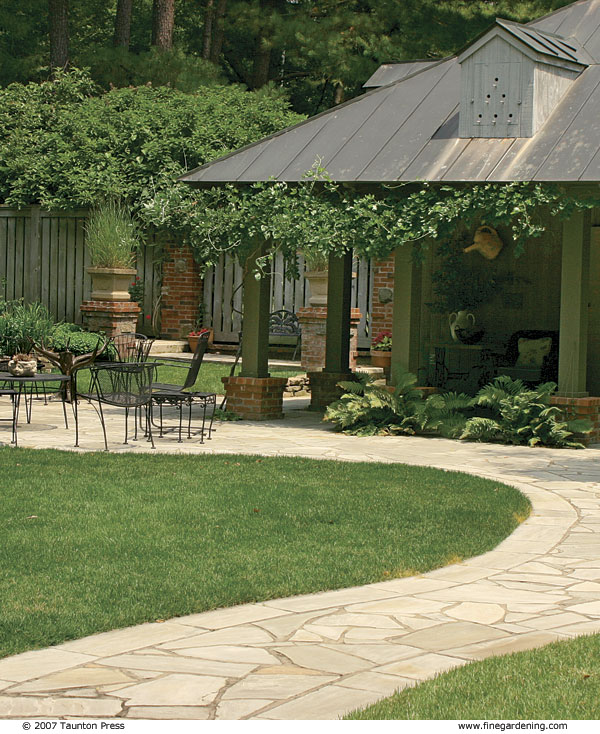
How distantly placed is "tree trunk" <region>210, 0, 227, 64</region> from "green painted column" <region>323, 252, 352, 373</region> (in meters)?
13.5

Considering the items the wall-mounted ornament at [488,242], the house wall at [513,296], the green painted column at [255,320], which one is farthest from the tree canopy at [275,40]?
the green painted column at [255,320]

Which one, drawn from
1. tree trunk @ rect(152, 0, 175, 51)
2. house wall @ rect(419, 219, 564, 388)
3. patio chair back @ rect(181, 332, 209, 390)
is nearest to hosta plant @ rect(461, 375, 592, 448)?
house wall @ rect(419, 219, 564, 388)

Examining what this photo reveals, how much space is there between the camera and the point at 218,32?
25609 millimetres

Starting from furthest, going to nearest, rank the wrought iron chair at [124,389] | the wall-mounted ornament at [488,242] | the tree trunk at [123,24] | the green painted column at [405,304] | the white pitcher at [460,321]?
the tree trunk at [123,24] < the white pitcher at [460,321] < the wall-mounted ornament at [488,242] < the green painted column at [405,304] < the wrought iron chair at [124,389]

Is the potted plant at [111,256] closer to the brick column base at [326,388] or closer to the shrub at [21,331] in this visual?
the shrub at [21,331]

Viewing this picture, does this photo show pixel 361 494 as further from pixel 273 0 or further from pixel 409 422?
pixel 273 0

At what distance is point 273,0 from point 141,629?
22.8 metres

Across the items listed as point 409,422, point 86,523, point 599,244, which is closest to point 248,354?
point 409,422

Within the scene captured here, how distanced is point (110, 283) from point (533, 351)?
7042 mm

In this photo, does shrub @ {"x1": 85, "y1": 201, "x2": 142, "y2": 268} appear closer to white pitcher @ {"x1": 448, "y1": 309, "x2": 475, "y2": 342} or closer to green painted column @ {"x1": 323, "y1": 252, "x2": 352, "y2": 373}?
green painted column @ {"x1": 323, "y1": 252, "x2": 352, "y2": 373}

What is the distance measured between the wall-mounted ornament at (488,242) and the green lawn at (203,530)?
5.14 meters

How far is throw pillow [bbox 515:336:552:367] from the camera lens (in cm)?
1288

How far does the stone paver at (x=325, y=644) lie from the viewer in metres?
3.76

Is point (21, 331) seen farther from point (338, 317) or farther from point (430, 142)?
point (430, 142)
